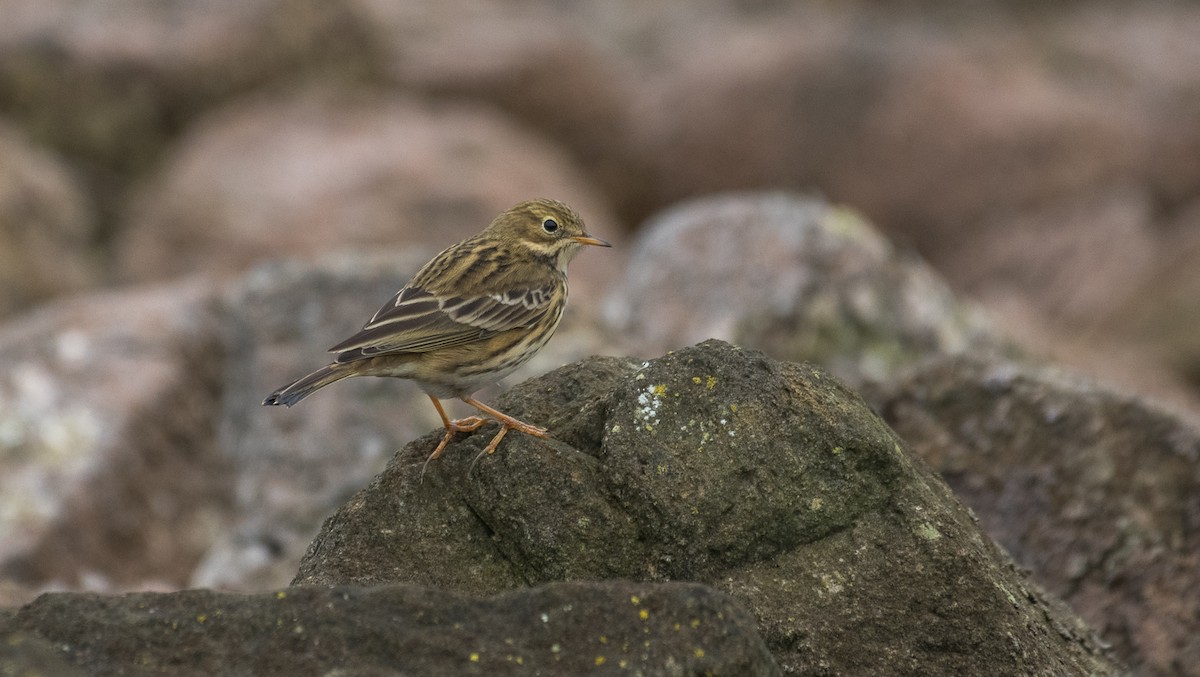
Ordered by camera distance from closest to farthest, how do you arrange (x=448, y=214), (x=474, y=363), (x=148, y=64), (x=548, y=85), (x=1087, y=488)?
1. (x=474, y=363)
2. (x=1087, y=488)
3. (x=448, y=214)
4. (x=148, y=64)
5. (x=548, y=85)

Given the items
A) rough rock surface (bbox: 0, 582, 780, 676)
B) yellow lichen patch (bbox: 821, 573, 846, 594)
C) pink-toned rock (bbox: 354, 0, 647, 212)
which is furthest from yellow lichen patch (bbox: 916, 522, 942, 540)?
pink-toned rock (bbox: 354, 0, 647, 212)

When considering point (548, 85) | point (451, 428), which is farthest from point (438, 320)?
point (548, 85)

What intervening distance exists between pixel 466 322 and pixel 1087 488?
3.52 meters

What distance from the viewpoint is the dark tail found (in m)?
6.42

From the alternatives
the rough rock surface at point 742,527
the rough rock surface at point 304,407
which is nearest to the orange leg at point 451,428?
the rough rock surface at point 742,527

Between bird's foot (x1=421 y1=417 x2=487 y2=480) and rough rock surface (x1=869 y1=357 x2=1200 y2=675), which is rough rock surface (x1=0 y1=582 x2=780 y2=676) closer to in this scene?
bird's foot (x1=421 y1=417 x2=487 y2=480)

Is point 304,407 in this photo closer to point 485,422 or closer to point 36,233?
point 485,422

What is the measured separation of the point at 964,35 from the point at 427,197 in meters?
12.4

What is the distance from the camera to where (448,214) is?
53.5ft

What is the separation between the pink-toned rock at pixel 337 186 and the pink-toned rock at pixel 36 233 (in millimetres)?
623

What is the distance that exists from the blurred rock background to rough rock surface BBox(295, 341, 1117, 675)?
4.11m

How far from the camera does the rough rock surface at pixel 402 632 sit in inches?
167

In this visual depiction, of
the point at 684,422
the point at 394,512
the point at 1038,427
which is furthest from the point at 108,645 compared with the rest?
the point at 1038,427

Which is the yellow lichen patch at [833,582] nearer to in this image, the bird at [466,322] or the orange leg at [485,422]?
the orange leg at [485,422]
